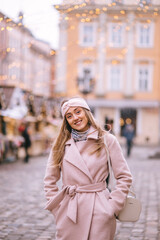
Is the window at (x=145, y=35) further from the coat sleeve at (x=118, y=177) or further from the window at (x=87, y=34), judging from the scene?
the coat sleeve at (x=118, y=177)

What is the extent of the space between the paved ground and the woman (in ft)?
8.31

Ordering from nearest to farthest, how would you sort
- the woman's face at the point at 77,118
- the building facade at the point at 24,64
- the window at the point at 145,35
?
the woman's face at the point at 77,118
the window at the point at 145,35
the building facade at the point at 24,64

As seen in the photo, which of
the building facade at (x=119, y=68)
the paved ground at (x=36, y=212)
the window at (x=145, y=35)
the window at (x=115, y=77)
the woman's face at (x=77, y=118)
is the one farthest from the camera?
the window at (x=115, y=77)

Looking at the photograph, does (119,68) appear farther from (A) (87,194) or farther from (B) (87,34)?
(A) (87,194)

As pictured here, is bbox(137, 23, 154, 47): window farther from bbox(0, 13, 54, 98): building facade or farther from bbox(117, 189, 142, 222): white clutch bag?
bbox(117, 189, 142, 222): white clutch bag

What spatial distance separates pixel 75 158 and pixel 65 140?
273 mm

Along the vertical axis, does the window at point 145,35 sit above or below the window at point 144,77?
above

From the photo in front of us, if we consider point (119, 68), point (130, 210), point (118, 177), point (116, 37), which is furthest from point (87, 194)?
point (116, 37)

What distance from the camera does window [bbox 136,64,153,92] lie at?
114ft

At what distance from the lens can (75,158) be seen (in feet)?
11.0

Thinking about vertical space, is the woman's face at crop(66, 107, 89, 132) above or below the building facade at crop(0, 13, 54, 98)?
below

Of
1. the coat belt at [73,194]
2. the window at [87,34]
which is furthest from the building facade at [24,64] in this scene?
the coat belt at [73,194]

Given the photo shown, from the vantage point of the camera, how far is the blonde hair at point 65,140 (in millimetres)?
3401

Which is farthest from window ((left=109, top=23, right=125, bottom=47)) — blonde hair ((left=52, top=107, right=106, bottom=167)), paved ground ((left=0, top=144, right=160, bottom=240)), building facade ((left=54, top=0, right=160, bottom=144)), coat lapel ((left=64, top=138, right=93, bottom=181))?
coat lapel ((left=64, top=138, right=93, bottom=181))
